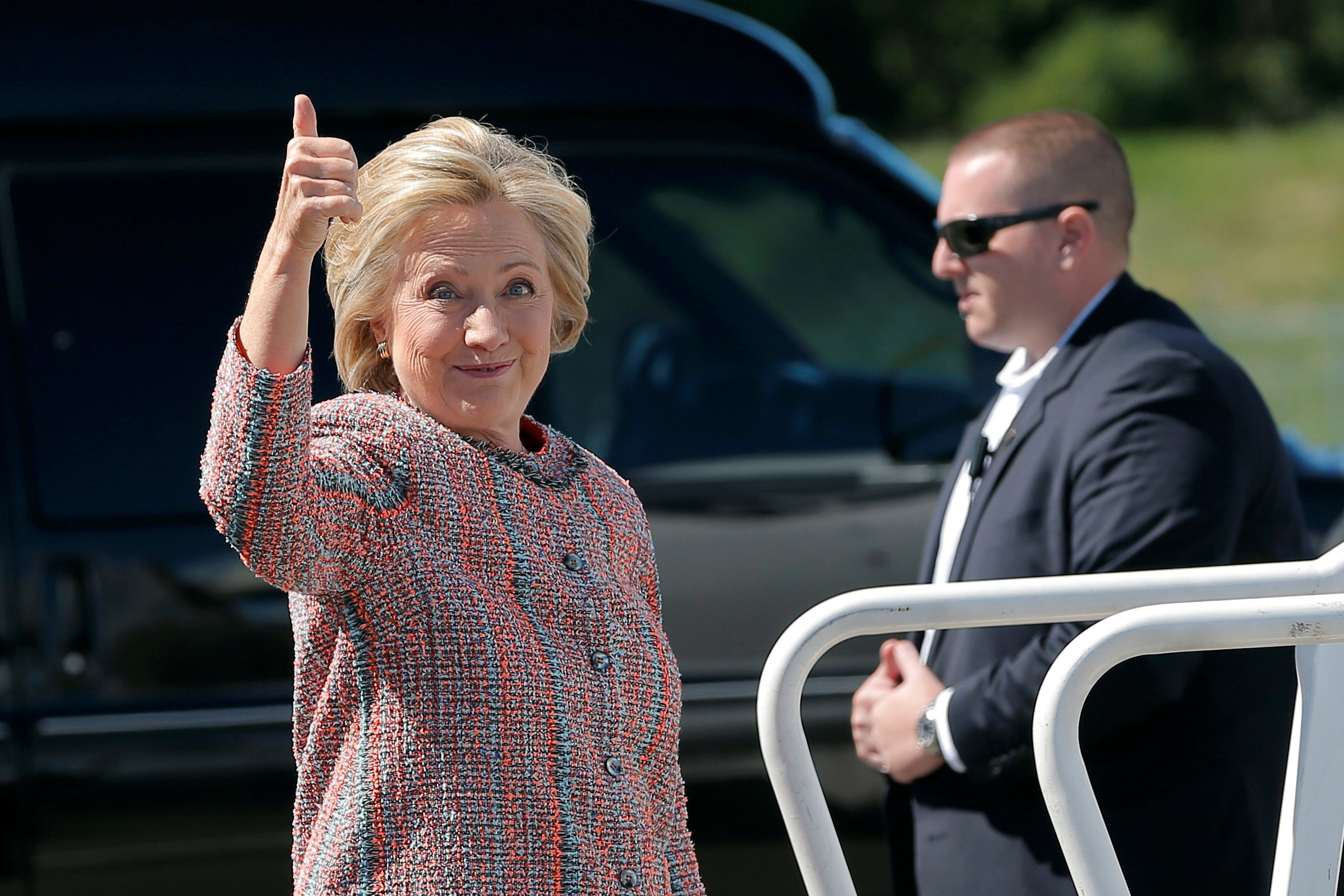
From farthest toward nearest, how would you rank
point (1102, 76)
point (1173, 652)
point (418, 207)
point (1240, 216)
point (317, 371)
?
point (1102, 76)
point (1240, 216)
point (317, 371)
point (418, 207)
point (1173, 652)

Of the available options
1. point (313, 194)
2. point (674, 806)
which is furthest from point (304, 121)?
point (674, 806)

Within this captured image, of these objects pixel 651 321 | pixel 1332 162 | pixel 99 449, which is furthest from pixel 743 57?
pixel 1332 162

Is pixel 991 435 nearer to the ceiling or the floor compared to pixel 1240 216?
nearer to the floor

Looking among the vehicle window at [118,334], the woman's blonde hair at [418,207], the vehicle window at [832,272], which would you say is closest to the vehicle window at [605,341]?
the vehicle window at [832,272]

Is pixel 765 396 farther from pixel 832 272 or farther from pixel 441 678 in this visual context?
pixel 441 678

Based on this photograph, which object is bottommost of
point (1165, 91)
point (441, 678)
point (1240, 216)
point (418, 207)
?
point (441, 678)

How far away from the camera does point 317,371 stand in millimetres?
2873

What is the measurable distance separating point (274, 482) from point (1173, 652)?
892 millimetres

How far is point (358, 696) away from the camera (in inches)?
62.7

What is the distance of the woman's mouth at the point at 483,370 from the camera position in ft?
5.55

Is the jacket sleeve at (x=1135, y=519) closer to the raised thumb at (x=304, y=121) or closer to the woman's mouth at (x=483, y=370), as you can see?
the woman's mouth at (x=483, y=370)

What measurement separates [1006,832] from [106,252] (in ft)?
5.91

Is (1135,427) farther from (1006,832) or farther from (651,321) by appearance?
(651,321)

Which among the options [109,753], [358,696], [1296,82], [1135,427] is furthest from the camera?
[1296,82]
